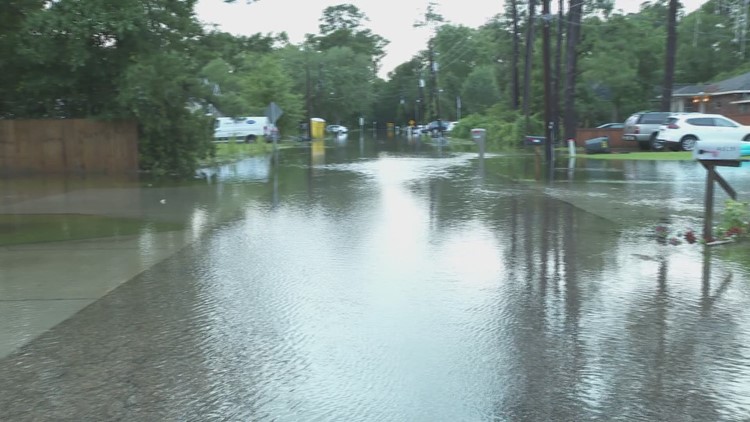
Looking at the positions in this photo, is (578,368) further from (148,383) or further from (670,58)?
(670,58)

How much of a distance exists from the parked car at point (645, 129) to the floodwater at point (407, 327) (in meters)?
20.8

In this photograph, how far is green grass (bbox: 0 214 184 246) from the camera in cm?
952

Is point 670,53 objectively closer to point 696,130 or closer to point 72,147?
point 696,130

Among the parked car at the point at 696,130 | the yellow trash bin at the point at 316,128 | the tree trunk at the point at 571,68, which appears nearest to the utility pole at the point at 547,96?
the tree trunk at the point at 571,68

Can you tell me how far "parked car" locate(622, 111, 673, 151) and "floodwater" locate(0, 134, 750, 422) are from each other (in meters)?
20.8

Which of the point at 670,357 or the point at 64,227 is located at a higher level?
the point at 64,227

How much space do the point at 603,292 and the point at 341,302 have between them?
8.48 ft

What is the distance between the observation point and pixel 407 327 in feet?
18.3

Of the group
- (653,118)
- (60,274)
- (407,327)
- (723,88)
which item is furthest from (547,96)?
(407,327)

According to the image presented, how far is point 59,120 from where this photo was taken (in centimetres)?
2002

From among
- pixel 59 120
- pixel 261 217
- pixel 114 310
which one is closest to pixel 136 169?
pixel 59 120

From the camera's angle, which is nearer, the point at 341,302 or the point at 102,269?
the point at 341,302

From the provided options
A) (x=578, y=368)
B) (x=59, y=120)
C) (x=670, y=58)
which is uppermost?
(x=670, y=58)

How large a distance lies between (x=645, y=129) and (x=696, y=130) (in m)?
3.29
